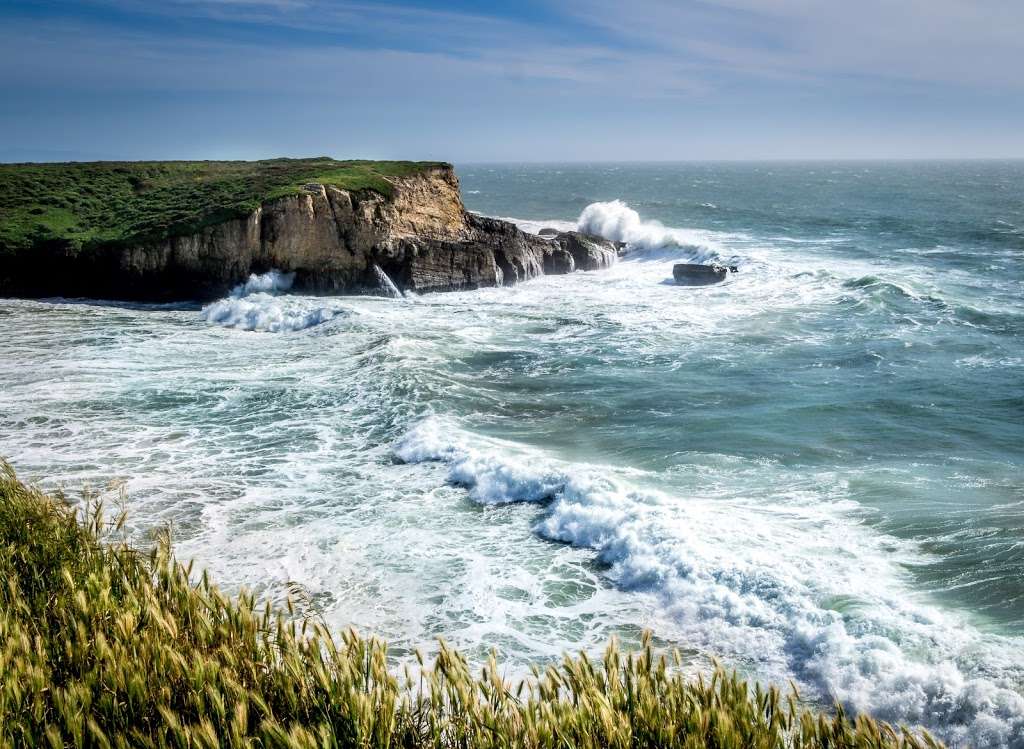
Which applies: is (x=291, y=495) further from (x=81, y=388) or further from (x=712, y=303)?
(x=712, y=303)

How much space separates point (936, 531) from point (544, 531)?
7192 mm

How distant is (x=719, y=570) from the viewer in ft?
41.4

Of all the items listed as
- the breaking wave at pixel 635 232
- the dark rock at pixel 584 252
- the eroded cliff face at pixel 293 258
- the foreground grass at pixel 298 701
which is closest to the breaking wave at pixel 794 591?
the foreground grass at pixel 298 701

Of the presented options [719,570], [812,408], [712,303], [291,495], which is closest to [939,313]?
[712,303]

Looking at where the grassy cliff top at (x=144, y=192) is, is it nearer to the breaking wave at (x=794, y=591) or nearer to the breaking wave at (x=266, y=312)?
the breaking wave at (x=266, y=312)

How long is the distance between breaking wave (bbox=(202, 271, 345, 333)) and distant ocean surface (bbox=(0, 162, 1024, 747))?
161 mm

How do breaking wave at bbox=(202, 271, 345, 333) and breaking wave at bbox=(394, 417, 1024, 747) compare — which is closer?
breaking wave at bbox=(394, 417, 1024, 747)

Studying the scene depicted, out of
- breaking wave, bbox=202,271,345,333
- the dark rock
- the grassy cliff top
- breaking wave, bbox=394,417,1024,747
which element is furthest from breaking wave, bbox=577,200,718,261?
breaking wave, bbox=394,417,1024,747

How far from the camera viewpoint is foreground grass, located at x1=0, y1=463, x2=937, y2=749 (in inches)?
233

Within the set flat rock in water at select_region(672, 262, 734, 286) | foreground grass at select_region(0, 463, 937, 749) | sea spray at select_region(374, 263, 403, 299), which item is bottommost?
foreground grass at select_region(0, 463, 937, 749)

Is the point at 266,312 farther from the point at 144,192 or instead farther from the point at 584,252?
the point at 584,252

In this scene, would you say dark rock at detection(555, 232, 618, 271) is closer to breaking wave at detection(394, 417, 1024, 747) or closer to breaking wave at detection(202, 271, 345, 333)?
breaking wave at detection(202, 271, 345, 333)

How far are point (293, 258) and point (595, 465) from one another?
2621 centimetres

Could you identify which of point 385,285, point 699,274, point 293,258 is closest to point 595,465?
point 385,285
